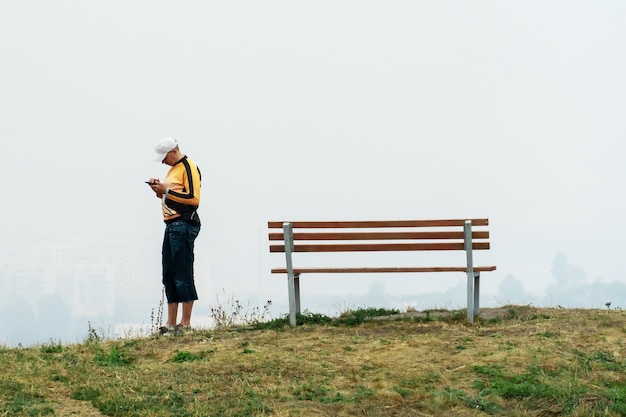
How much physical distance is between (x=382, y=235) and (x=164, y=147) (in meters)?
3.01

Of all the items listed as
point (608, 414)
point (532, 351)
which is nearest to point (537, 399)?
point (608, 414)

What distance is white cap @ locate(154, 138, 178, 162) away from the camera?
1347cm

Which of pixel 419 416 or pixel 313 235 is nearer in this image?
pixel 419 416

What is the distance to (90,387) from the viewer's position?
9992 mm

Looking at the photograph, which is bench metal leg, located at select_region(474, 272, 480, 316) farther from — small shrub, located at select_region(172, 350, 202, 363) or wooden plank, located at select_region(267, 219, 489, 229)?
small shrub, located at select_region(172, 350, 202, 363)

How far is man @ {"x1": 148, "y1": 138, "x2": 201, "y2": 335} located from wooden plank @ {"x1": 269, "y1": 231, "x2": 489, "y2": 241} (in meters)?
1.15

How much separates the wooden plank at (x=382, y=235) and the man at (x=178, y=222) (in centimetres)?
115

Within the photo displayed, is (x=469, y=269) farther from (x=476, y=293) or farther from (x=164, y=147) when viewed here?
(x=164, y=147)

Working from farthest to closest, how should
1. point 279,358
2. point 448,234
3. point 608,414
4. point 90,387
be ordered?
point 448,234
point 279,358
point 90,387
point 608,414

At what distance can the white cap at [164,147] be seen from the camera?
44.2 ft

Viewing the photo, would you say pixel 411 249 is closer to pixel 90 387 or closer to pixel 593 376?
pixel 593 376

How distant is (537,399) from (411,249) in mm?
3837

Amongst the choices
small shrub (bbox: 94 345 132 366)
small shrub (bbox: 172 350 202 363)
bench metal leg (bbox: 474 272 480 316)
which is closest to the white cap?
small shrub (bbox: 94 345 132 366)

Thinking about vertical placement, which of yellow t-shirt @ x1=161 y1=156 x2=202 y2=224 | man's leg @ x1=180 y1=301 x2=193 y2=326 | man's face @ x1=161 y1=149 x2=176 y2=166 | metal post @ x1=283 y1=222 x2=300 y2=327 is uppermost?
man's face @ x1=161 y1=149 x2=176 y2=166
